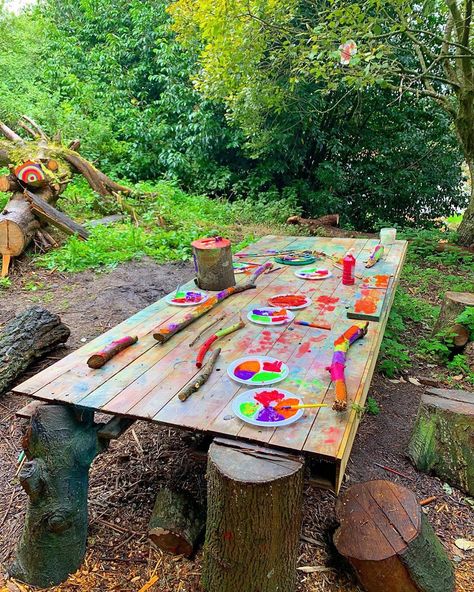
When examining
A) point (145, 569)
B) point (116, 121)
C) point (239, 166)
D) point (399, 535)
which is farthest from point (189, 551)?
point (116, 121)

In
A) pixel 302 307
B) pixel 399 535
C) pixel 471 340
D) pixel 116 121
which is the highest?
pixel 116 121

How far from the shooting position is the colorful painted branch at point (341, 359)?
1.66 metres

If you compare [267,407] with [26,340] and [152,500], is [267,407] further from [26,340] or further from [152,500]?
[26,340]

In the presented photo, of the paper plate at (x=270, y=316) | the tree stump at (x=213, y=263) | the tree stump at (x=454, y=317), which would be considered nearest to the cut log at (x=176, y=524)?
the paper plate at (x=270, y=316)

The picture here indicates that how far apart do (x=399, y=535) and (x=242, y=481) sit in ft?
2.41

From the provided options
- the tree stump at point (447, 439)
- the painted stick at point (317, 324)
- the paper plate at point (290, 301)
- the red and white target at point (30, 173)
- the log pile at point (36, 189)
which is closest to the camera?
the tree stump at point (447, 439)

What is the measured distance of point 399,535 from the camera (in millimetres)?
1640

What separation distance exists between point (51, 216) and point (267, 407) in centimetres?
496

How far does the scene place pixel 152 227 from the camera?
6.94 meters

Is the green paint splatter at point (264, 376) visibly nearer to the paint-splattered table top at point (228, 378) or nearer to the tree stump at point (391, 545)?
the paint-splattered table top at point (228, 378)

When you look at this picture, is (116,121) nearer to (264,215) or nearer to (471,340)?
(264,215)

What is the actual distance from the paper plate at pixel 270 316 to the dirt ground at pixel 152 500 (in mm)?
775

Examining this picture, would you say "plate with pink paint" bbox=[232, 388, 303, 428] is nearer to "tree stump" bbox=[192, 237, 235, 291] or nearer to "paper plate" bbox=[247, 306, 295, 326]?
"paper plate" bbox=[247, 306, 295, 326]

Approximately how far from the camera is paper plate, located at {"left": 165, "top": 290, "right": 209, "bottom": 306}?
274 cm
